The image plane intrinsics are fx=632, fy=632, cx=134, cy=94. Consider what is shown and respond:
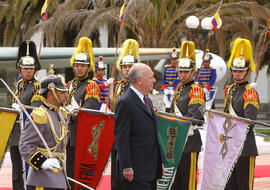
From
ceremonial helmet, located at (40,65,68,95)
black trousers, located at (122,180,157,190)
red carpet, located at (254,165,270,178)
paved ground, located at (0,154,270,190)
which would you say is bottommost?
red carpet, located at (254,165,270,178)

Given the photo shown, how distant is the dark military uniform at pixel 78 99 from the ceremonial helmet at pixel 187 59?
1.01 m

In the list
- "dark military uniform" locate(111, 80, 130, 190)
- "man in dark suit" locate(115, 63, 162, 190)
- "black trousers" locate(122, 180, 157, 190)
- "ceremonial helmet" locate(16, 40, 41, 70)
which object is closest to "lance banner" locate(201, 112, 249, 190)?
"dark military uniform" locate(111, 80, 130, 190)

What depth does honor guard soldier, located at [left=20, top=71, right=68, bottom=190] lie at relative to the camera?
5.01 metres

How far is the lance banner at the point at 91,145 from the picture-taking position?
7.04 metres

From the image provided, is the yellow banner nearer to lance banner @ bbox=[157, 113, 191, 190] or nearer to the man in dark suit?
lance banner @ bbox=[157, 113, 191, 190]

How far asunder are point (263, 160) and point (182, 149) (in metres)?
6.82

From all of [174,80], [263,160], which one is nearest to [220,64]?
[174,80]

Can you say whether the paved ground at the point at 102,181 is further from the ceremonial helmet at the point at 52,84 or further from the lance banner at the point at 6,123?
the ceremonial helmet at the point at 52,84

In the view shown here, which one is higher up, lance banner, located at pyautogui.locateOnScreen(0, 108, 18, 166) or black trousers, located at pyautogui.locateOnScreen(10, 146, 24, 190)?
lance banner, located at pyautogui.locateOnScreen(0, 108, 18, 166)

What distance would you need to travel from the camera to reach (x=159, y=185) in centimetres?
679

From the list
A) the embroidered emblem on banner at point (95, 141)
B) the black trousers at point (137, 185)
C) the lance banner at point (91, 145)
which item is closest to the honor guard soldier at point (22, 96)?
the lance banner at point (91, 145)

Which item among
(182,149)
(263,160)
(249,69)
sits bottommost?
(263,160)

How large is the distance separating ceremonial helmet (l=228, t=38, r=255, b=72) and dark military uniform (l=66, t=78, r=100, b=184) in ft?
5.25

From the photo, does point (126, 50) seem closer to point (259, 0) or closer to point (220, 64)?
point (220, 64)
